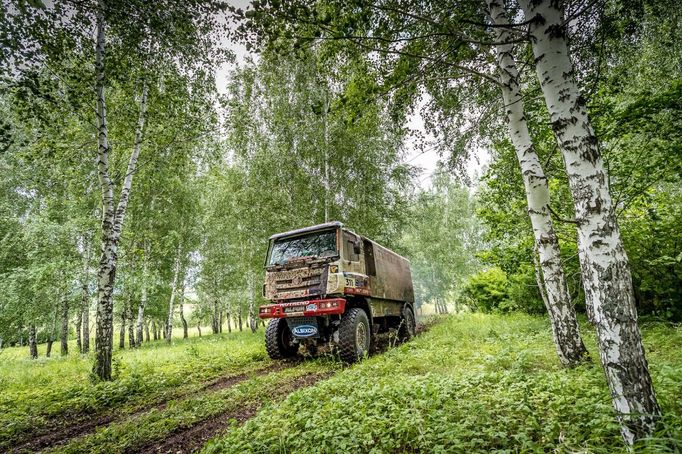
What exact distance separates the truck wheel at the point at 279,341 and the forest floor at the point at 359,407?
711 millimetres

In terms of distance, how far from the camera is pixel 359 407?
11.9ft

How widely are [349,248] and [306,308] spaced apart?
1.82 meters

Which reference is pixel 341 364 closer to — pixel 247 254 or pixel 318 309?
pixel 318 309

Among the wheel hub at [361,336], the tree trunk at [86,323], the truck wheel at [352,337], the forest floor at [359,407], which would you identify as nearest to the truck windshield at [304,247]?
the truck wheel at [352,337]

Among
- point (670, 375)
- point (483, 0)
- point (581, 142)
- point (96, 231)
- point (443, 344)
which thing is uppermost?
point (483, 0)

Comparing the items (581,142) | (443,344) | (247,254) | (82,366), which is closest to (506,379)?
(581,142)

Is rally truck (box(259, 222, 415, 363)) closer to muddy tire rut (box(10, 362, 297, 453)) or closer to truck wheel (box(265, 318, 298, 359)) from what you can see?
truck wheel (box(265, 318, 298, 359))

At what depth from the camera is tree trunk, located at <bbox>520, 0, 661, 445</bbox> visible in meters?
2.18

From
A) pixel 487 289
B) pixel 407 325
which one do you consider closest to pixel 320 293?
pixel 407 325

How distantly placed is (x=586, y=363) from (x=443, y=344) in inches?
154

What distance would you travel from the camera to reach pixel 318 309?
6.58 m

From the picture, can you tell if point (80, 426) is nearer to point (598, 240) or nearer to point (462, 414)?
point (462, 414)

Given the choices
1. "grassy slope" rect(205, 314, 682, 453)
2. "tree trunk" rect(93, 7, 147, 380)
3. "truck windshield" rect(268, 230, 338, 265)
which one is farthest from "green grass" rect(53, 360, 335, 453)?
"truck windshield" rect(268, 230, 338, 265)

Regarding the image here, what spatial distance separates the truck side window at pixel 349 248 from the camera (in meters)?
7.43
